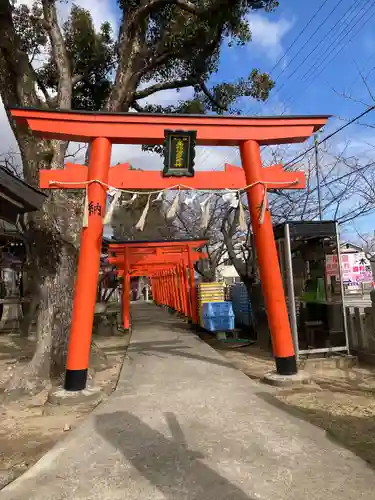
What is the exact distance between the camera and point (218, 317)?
42.2 feet

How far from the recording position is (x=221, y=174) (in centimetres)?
680

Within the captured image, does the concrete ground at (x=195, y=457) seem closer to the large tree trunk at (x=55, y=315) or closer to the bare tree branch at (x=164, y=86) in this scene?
the large tree trunk at (x=55, y=315)

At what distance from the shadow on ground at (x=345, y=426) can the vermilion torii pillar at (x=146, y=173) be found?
1.18m

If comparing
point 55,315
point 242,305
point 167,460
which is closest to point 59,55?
point 55,315

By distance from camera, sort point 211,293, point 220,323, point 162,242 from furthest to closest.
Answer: point 162,242
point 211,293
point 220,323

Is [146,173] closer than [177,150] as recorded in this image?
No

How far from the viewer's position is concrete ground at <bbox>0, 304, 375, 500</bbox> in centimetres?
279

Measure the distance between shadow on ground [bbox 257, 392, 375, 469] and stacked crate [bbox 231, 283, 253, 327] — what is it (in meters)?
8.79

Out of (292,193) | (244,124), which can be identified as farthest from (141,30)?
(292,193)

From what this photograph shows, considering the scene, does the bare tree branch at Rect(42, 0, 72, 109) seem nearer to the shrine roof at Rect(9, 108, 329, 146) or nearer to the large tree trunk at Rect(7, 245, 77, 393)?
the shrine roof at Rect(9, 108, 329, 146)

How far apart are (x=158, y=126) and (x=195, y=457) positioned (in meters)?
4.66

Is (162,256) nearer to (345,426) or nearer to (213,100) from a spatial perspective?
(213,100)

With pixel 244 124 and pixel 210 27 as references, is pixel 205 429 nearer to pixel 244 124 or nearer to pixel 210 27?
pixel 244 124

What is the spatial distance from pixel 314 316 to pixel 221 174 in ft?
14.0
